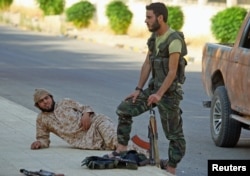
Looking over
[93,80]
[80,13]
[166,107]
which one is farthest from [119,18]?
[166,107]

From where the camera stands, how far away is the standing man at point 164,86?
1000 centimetres

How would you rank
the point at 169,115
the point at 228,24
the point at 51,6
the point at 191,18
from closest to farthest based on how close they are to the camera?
the point at 169,115, the point at 228,24, the point at 191,18, the point at 51,6

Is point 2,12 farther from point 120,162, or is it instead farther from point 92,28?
point 120,162

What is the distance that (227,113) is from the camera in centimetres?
1324

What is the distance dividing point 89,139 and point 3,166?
1.55 m

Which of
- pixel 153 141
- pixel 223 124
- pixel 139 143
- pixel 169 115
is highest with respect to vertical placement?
pixel 169 115

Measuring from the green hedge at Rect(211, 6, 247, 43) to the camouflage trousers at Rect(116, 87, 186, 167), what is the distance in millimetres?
21171

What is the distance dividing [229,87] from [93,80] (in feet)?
33.8

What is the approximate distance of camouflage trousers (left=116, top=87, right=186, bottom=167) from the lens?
399 inches

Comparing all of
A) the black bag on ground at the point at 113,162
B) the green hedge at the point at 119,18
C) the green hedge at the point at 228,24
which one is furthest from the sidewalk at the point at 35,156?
the green hedge at the point at 119,18

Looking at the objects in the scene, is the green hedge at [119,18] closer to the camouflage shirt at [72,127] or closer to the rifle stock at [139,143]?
the camouflage shirt at [72,127]

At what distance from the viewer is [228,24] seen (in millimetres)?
31406

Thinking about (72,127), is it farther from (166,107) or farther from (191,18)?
(191,18)

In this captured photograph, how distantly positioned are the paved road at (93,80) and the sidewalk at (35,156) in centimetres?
120
